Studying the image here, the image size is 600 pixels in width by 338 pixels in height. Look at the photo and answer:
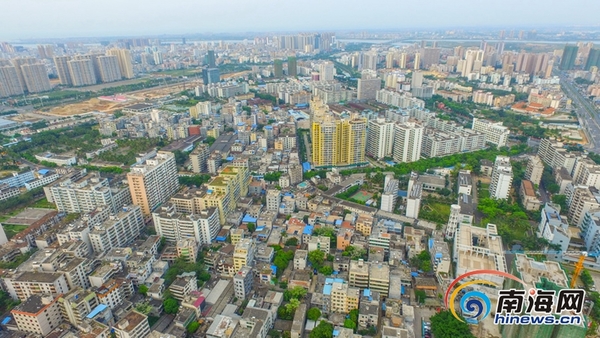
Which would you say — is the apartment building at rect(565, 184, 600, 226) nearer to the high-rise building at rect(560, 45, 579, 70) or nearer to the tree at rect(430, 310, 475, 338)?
the tree at rect(430, 310, 475, 338)

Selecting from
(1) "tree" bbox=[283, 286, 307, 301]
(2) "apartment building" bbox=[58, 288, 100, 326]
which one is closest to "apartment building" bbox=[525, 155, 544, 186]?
(1) "tree" bbox=[283, 286, 307, 301]

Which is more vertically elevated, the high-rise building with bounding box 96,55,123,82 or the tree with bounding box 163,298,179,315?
the high-rise building with bounding box 96,55,123,82

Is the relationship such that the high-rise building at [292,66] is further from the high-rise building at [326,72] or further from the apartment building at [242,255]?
the apartment building at [242,255]

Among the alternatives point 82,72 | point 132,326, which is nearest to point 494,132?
point 132,326

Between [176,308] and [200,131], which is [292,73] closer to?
[200,131]

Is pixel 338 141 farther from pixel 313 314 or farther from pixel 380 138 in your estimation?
pixel 313 314

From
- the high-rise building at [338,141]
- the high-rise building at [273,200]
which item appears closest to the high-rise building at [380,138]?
the high-rise building at [338,141]

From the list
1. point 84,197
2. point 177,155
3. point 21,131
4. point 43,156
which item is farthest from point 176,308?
point 21,131
